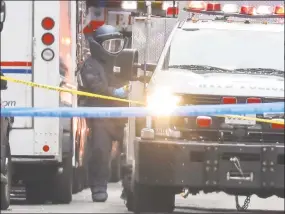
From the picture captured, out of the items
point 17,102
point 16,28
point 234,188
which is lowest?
point 234,188

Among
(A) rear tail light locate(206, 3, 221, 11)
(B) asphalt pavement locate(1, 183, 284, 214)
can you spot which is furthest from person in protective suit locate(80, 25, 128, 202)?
(A) rear tail light locate(206, 3, 221, 11)

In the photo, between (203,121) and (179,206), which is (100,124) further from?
(203,121)

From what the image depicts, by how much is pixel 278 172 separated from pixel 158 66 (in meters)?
1.89

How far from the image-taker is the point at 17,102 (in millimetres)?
11023

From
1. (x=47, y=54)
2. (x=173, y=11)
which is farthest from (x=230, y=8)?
(x=47, y=54)

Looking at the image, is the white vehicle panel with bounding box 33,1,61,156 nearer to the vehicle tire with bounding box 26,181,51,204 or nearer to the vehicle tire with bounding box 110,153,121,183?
the vehicle tire with bounding box 26,181,51,204

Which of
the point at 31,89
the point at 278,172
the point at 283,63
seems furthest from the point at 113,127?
the point at 278,172

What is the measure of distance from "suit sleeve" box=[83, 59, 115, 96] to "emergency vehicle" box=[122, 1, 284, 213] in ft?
6.18

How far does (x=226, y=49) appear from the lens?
10453 millimetres

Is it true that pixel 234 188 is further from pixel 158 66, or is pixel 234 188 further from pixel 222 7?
pixel 222 7

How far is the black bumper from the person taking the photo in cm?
916

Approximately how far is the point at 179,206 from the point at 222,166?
11.0 ft

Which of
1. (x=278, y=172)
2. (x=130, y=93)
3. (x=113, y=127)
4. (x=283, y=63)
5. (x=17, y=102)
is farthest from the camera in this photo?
(x=113, y=127)

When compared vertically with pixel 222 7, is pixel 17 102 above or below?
below
